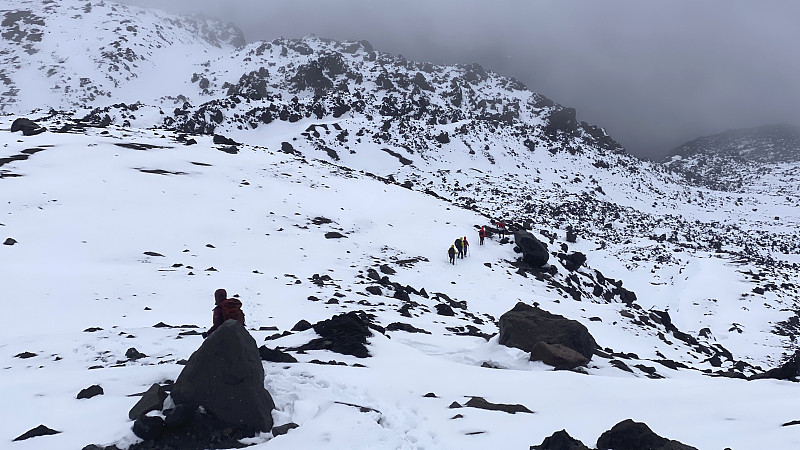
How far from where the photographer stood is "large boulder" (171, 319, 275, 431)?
22.2 feet

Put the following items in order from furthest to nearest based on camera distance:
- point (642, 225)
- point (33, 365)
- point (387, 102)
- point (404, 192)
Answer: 1. point (387, 102)
2. point (642, 225)
3. point (404, 192)
4. point (33, 365)

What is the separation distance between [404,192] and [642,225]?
4923 centimetres

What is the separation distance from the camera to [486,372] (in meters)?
10.3

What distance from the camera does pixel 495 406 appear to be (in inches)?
320

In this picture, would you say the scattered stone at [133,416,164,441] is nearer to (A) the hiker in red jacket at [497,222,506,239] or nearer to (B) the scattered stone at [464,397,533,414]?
(B) the scattered stone at [464,397,533,414]

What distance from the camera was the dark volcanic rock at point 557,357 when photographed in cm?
1104

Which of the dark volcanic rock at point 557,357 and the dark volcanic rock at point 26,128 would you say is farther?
the dark volcanic rock at point 26,128

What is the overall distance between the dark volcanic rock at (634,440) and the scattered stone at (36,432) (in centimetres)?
766

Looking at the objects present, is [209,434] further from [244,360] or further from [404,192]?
[404,192]

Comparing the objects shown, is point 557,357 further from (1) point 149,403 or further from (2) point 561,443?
(1) point 149,403

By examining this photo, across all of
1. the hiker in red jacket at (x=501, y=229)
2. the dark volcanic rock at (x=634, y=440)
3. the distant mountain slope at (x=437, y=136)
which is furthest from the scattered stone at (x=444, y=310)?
the hiker in red jacket at (x=501, y=229)

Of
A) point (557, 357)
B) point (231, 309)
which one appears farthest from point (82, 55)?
point (557, 357)

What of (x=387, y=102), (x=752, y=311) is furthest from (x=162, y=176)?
(x=387, y=102)

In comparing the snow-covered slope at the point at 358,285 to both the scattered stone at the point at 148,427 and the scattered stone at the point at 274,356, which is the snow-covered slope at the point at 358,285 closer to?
the scattered stone at the point at 148,427
